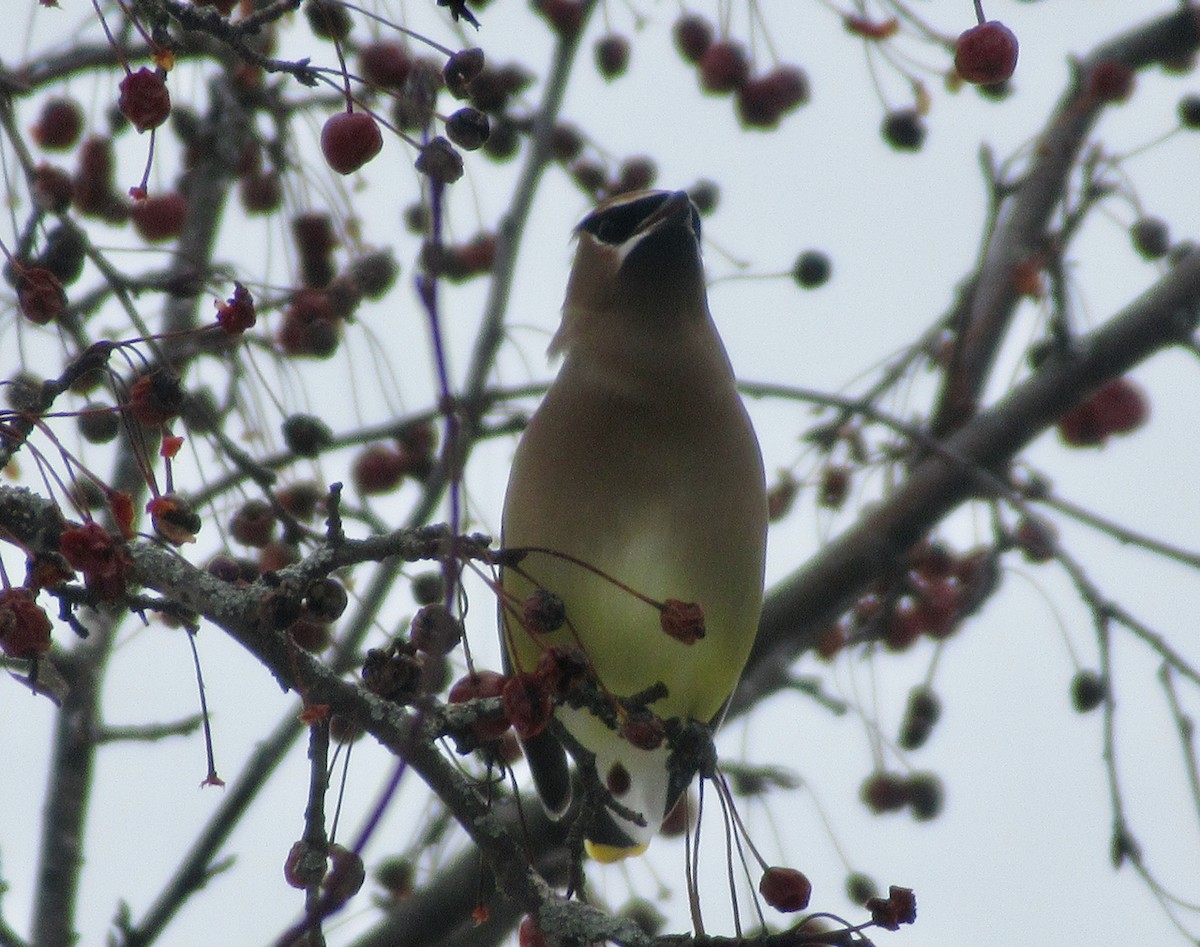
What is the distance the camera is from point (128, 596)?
1600 millimetres

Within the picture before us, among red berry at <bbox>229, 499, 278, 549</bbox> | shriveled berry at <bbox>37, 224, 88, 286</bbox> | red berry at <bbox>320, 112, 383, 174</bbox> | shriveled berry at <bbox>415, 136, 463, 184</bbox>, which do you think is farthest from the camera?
red berry at <bbox>229, 499, 278, 549</bbox>

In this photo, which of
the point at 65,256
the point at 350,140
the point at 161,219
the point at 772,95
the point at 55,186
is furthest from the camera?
the point at 772,95

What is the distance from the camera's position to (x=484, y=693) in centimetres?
204

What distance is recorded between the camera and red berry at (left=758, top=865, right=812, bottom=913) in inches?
68.8

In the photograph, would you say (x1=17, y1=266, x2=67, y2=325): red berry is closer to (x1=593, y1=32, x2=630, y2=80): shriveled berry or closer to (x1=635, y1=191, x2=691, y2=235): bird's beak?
(x1=635, y1=191, x2=691, y2=235): bird's beak

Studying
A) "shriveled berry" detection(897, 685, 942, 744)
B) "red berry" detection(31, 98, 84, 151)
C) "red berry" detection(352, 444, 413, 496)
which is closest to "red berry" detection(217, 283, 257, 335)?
"red berry" detection(352, 444, 413, 496)

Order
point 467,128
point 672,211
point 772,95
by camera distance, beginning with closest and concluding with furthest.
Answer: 1. point 467,128
2. point 672,211
3. point 772,95

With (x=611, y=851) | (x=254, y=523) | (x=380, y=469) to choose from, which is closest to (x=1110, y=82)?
(x=380, y=469)

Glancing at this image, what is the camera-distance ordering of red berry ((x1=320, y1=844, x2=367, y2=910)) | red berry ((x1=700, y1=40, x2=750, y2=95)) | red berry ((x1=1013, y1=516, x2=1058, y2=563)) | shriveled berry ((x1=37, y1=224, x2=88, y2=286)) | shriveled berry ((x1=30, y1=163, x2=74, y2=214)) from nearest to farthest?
red berry ((x1=320, y1=844, x2=367, y2=910)), shriveled berry ((x1=37, y1=224, x2=88, y2=286)), shriveled berry ((x1=30, y1=163, x2=74, y2=214)), red berry ((x1=1013, y1=516, x2=1058, y2=563)), red berry ((x1=700, y1=40, x2=750, y2=95))

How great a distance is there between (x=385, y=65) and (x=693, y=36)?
808 mm

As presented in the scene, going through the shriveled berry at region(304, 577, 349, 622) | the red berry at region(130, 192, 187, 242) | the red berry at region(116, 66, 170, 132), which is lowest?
the shriveled berry at region(304, 577, 349, 622)

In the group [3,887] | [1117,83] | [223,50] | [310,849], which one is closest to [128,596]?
[310,849]

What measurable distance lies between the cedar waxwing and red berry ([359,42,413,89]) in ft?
1.79

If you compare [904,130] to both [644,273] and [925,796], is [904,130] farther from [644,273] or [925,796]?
[925,796]
